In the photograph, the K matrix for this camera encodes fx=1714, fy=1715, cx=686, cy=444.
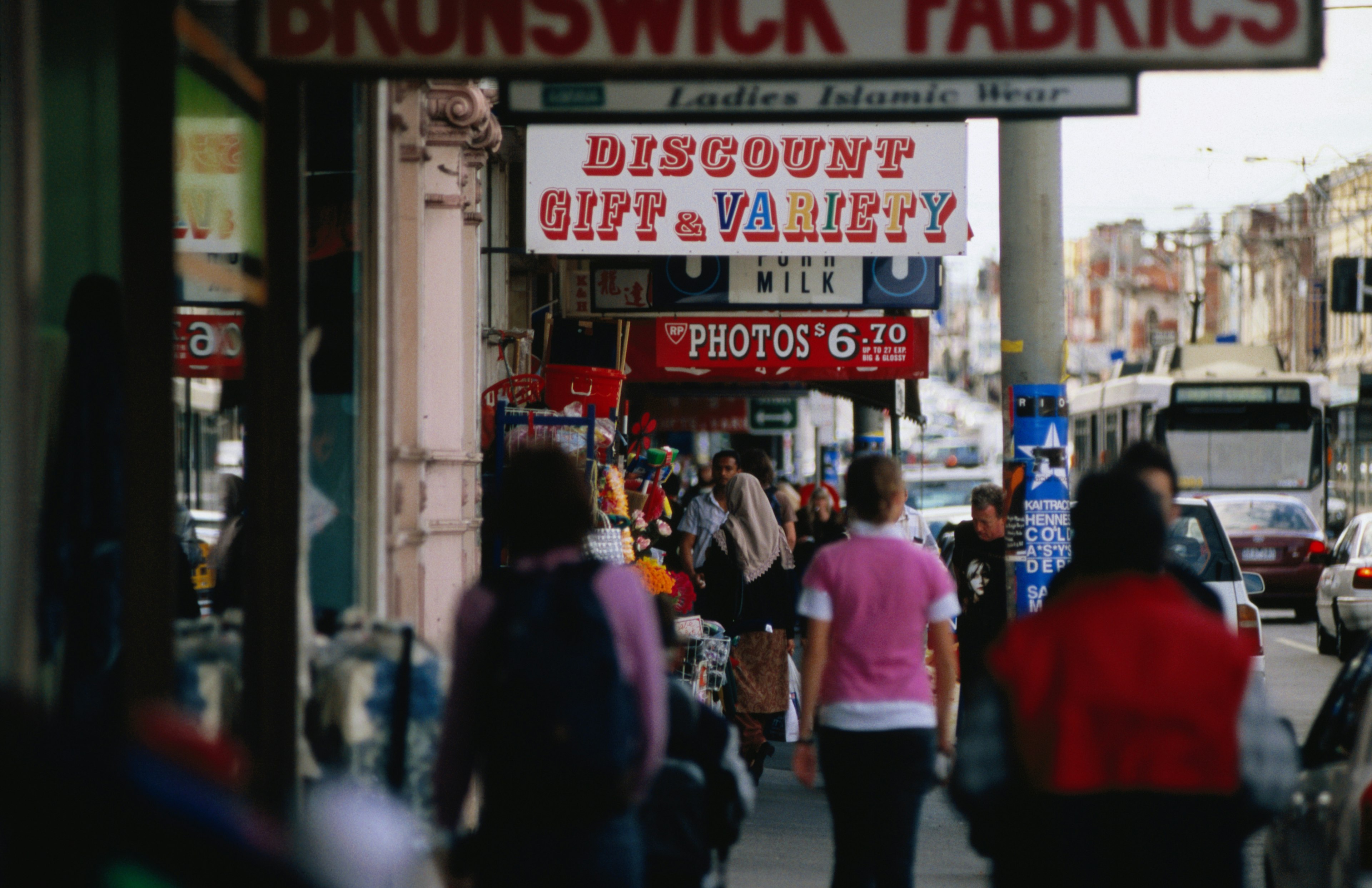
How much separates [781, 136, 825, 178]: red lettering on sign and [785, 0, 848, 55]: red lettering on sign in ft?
23.2

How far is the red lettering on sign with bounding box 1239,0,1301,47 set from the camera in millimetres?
4355

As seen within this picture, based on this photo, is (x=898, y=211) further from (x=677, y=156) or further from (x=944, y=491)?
(x=944, y=491)

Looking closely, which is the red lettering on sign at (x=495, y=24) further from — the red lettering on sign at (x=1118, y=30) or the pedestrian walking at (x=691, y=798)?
the pedestrian walking at (x=691, y=798)

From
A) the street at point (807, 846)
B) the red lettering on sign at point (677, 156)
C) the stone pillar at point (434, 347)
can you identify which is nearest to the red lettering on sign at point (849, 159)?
the red lettering on sign at point (677, 156)

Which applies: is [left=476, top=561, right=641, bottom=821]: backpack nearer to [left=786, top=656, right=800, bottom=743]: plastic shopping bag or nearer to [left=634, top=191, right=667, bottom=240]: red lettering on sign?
[left=786, top=656, right=800, bottom=743]: plastic shopping bag

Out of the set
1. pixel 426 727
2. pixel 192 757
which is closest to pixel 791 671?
pixel 426 727

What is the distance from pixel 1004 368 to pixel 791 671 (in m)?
3.17

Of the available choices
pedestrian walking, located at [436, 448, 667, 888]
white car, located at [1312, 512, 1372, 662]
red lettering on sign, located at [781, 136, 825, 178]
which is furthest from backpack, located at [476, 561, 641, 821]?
white car, located at [1312, 512, 1372, 662]

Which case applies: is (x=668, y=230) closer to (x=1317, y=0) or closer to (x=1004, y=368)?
(x=1004, y=368)

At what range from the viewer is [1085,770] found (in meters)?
3.58

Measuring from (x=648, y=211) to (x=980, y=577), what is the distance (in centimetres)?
342

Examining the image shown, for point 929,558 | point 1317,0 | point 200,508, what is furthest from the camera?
point 200,508

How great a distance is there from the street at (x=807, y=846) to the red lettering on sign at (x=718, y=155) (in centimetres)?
398

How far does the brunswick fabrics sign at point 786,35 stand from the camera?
437 cm
